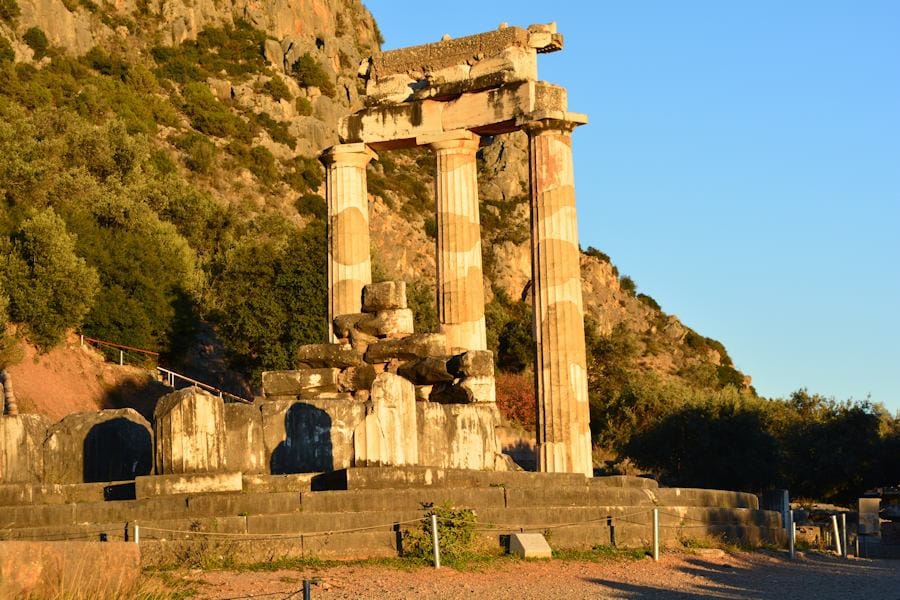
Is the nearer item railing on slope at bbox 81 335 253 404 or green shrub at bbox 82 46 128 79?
railing on slope at bbox 81 335 253 404

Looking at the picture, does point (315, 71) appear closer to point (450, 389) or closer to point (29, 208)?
point (29, 208)

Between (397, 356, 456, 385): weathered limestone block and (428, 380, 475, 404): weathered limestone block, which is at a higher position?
(397, 356, 456, 385): weathered limestone block

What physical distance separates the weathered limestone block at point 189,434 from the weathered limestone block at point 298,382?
5547 millimetres

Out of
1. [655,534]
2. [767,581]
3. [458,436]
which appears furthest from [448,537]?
[458,436]

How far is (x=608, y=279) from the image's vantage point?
292 feet

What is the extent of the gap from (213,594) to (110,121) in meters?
59.4

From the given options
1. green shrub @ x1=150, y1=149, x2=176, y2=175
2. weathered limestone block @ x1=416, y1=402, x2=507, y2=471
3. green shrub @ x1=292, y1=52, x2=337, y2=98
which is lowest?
weathered limestone block @ x1=416, y1=402, x2=507, y2=471

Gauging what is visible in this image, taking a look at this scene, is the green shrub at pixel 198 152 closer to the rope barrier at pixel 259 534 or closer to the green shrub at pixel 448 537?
the green shrub at pixel 448 537

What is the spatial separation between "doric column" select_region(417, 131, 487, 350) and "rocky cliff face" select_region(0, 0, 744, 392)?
152 feet

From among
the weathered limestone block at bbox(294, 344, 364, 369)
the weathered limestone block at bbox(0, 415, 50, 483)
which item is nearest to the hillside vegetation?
the weathered limestone block at bbox(294, 344, 364, 369)

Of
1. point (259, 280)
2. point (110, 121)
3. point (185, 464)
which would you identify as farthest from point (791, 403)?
point (185, 464)

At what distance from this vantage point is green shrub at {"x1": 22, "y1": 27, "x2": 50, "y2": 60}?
8075 centimetres

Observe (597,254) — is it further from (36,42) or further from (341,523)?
(341,523)

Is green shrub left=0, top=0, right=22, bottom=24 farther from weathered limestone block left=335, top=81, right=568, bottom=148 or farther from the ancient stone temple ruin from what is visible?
weathered limestone block left=335, top=81, right=568, bottom=148
